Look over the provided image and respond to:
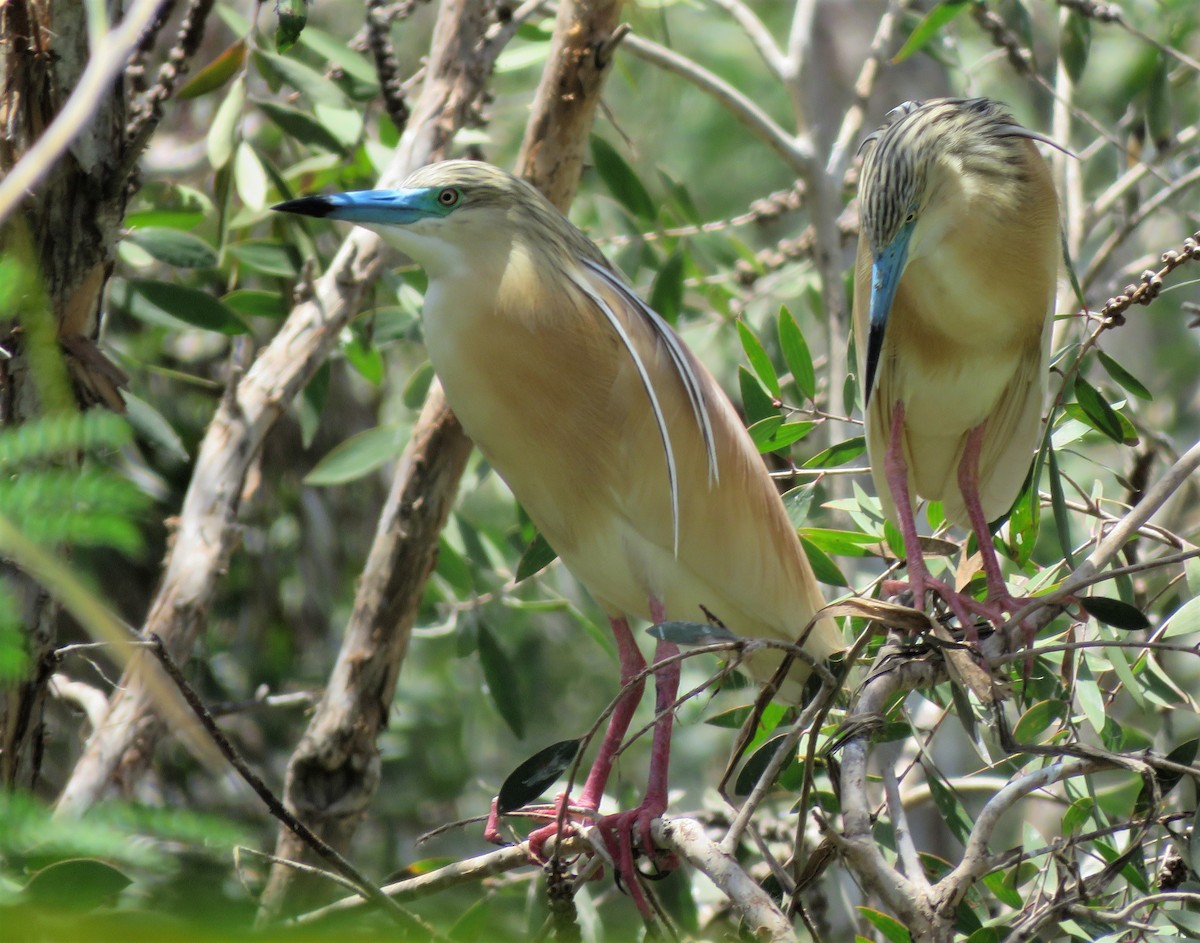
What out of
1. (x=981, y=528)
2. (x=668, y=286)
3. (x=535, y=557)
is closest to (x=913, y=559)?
(x=981, y=528)

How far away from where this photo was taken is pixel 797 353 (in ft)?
7.04

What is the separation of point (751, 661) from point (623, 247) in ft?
4.81

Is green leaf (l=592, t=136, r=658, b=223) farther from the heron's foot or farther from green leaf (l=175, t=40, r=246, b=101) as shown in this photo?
the heron's foot

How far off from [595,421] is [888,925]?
93cm

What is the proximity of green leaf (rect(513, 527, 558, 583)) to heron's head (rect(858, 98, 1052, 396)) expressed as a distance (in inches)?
25.7

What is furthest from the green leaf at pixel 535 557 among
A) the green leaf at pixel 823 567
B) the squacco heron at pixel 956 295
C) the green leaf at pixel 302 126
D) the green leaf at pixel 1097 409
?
the green leaf at pixel 302 126

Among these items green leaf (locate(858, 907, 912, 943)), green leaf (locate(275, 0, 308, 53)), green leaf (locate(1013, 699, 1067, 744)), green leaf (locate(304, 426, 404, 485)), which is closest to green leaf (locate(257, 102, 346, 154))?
green leaf (locate(304, 426, 404, 485))

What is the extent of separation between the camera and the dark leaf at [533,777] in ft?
5.21

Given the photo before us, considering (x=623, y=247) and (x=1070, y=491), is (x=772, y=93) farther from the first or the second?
(x=1070, y=491)

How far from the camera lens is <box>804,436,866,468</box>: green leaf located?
7.22ft

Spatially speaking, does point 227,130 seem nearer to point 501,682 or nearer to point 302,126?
point 302,126

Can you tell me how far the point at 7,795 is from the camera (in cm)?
63

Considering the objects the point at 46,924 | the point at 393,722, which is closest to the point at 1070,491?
the point at 393,722

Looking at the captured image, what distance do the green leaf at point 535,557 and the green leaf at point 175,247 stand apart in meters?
0.88
